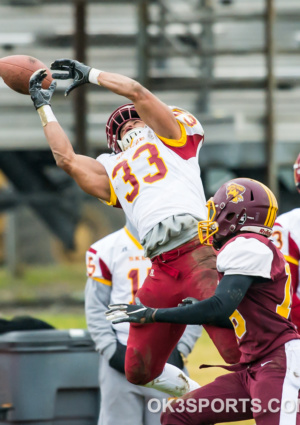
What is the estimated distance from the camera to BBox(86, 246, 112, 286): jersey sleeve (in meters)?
5.86

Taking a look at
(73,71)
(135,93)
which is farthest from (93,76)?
(135,93)

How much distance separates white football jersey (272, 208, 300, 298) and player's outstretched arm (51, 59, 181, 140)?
938 millimetres

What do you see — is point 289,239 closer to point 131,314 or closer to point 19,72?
point 131,314

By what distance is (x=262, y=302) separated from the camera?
4379 millimetres

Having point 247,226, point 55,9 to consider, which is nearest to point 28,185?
point 55,9

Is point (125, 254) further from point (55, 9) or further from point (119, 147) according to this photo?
point (55, 9)

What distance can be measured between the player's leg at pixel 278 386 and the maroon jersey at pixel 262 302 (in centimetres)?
5

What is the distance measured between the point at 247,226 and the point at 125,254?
56.6 inches

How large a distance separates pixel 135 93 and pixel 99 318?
4.74ft

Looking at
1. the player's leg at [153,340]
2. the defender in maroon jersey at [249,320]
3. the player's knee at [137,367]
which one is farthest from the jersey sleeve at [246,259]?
the player's knee at [137,367]

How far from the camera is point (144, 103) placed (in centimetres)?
532

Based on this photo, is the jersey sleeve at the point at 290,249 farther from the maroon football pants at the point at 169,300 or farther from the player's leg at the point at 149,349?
the player's leg at the point at 149,349

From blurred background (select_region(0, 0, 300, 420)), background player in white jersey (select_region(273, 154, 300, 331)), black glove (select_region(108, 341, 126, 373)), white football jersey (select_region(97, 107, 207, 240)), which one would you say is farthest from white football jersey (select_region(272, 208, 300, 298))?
blurred background (select_region(0, 0, 300, 420))

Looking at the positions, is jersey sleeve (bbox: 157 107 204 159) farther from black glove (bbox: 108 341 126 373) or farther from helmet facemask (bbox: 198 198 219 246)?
black glove (bbox: 108 341 126 373)
